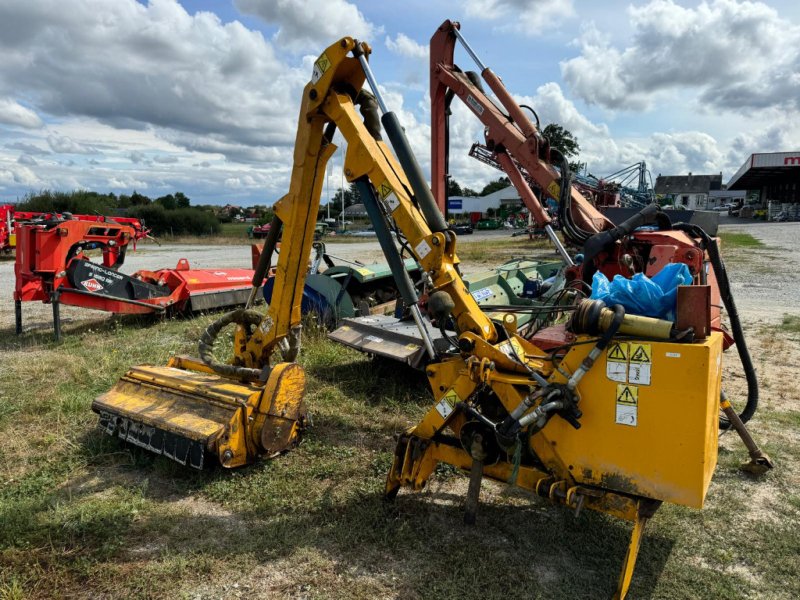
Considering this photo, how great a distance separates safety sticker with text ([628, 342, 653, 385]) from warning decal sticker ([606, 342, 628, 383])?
0.03 meters

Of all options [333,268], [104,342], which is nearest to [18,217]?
[104,342]

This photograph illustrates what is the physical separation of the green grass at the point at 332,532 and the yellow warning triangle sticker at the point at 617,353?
121 centimetres

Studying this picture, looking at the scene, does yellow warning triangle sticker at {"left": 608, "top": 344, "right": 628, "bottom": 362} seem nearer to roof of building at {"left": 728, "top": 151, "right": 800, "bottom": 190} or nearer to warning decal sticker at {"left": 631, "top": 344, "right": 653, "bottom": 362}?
warning decal sticker at {"left": 631, "top": 344, "right": 653, "bottom": 362}

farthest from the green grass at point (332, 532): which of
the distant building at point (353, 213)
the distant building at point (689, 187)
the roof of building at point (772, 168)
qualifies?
the distant building at point (689, 187)

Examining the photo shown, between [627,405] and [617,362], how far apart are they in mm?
220

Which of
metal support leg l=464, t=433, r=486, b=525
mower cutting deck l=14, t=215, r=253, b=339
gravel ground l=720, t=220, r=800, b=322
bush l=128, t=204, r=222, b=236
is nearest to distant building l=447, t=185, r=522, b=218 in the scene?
bush l=128, t=204, r=222, b=236

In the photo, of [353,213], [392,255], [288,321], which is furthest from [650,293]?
[353,213]

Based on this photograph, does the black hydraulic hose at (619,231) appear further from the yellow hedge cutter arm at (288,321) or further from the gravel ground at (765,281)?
the gravel ground at (765,281)

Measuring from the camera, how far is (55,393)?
5668mm

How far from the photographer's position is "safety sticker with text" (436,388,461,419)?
350cm

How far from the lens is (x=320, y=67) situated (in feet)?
13.0

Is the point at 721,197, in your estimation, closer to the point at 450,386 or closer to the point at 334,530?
the point at 450,386

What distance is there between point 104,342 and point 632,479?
24.0 ft

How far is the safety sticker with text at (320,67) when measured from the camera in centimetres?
391
